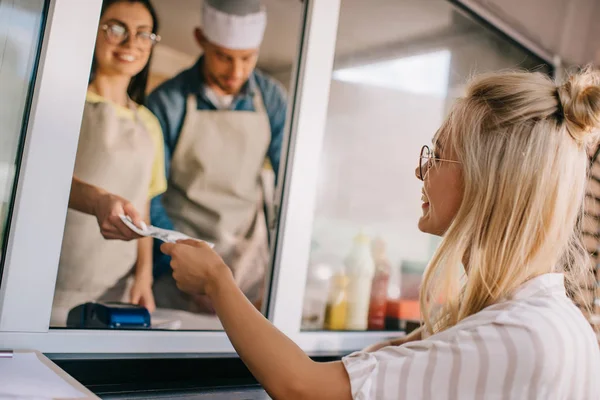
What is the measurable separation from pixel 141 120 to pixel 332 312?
734 mm

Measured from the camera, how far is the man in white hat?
140 cm

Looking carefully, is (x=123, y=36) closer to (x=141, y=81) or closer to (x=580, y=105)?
(x=141, y=81)

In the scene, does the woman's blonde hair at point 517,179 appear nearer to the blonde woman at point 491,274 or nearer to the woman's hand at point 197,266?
the blonde woman at point 491,274

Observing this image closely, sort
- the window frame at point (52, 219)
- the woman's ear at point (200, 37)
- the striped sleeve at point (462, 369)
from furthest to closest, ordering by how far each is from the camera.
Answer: the woman's ear at point (200, 37) → the window frame at point (52, 219) → the striped sleeve at point (462, 369)

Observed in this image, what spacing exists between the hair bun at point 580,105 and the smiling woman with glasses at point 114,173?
0.80m

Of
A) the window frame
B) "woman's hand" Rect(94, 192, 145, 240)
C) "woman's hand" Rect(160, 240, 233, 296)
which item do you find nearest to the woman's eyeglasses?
the window frame

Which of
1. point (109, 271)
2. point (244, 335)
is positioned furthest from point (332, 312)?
point (244, 335)

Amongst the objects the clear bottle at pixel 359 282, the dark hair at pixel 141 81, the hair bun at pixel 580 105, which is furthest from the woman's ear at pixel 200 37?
the hair bun at pixel 580 105

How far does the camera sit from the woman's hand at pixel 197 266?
0.99 metres

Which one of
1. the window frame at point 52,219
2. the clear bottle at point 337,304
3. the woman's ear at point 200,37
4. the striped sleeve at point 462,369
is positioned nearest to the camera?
the striped sleeve at point 462,369

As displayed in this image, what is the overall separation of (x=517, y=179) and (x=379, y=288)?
2.99 ft

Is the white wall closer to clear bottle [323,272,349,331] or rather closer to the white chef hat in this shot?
clear bottle [323,272,349,331]

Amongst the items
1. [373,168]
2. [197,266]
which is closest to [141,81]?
[197,266]

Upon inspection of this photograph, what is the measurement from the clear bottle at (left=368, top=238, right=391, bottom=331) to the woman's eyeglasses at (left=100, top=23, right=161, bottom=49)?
861 millimetres
